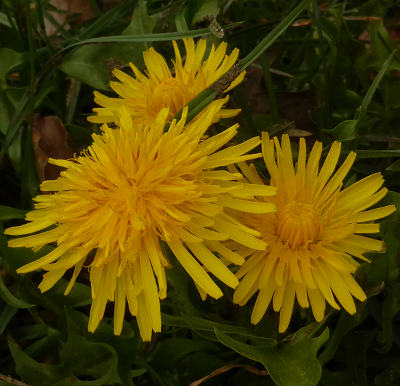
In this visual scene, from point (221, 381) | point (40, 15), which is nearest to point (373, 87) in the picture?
point (221, 381)

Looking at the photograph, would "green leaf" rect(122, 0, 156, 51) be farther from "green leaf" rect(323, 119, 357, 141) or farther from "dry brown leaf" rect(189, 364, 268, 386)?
"dry brown leaf" rect(189, 364, 268, 386)

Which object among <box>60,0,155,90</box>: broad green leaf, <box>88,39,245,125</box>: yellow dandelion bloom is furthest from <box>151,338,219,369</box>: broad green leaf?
<box>60,0,155,90</box>: broad green leaf

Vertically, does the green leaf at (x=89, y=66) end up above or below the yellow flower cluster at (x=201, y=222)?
above

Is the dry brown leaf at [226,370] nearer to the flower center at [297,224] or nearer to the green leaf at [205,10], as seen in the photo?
the flower center at [297,224]

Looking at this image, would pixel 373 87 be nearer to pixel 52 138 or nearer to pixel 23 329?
pixel 52 138

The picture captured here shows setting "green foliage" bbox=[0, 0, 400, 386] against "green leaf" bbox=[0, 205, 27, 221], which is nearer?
"green foliage" bbox=[0, 0, 400, 386]

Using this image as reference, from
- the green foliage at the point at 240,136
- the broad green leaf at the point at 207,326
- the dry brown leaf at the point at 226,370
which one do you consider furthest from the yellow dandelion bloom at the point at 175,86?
the dry brown leaf at the point at 226,370

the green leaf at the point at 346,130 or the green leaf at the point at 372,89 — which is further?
the green leaf at the point at 372,89

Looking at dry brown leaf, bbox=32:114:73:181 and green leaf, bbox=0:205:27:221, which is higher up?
dry brown leaf, bbox=32:114:73:181
